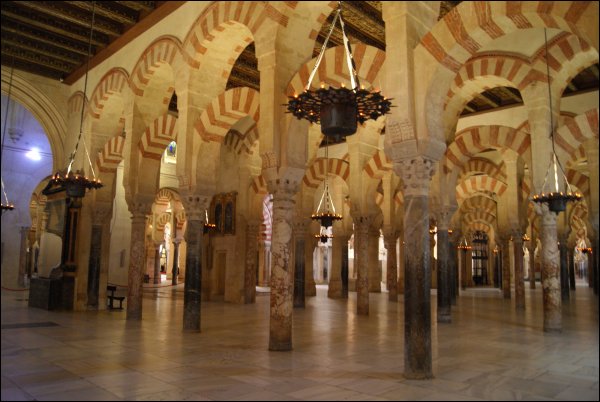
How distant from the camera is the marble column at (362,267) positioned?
893cm

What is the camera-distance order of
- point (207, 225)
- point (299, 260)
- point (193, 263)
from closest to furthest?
point (193, 263) → point (299, 260) → point (207, 225)

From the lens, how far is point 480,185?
14.3 metres

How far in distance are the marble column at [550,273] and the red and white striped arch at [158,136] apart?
5.85 m

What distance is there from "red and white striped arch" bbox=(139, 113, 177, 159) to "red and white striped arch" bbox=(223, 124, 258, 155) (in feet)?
11.8

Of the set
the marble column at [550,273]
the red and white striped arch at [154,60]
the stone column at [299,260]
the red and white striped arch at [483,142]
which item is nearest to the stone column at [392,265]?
the stone column at [299,260]

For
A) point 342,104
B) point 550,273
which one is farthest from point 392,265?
point 342,104

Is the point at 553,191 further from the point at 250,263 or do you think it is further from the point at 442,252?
the point at 250,263

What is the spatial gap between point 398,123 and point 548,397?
2476 millimetres

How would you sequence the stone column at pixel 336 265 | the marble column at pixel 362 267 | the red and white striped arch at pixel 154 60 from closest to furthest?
the red and white striped arch at pixel 154 60 < the marble column at pixel 362 267 < the stone column at pixel 336 265

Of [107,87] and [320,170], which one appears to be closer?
[107,87]

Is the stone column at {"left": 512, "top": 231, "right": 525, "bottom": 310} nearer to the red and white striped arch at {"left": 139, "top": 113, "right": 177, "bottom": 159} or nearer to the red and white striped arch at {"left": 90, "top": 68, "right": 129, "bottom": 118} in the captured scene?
the red and white striped arch at {"left": 139, "top": 113, "right": 177, "bottom": 159}

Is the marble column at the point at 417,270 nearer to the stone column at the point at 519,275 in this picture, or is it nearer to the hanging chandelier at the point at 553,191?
the hanging chandelier at the point at 553,191

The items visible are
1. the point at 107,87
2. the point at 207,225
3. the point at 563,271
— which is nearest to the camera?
the point at 107,87

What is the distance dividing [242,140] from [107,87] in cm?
389
